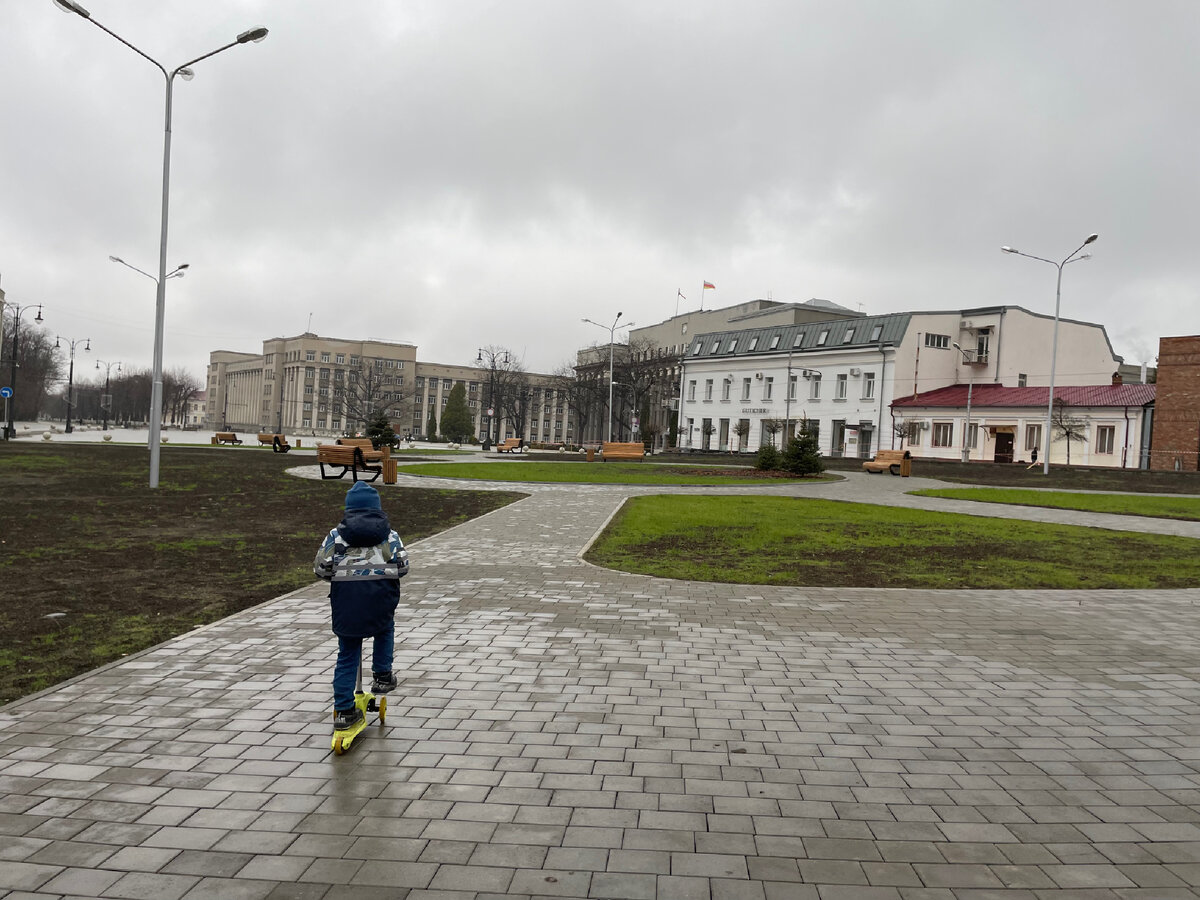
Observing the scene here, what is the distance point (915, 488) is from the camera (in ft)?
90.8

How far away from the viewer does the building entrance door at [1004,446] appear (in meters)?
53.2

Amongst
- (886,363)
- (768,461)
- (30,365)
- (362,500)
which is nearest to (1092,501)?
(768,461)

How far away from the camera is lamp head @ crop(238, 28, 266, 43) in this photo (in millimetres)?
18172

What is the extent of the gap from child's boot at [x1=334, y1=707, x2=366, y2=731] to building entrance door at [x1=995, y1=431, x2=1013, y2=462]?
182ft

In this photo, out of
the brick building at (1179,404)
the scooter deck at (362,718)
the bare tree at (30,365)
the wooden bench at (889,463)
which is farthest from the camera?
the bare tree at (30,365)

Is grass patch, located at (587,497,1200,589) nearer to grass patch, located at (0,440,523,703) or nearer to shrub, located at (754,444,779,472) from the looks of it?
grass patch, located at (0,440,523,703)

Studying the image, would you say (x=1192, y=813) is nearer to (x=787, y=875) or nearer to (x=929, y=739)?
(x=929, y=739)

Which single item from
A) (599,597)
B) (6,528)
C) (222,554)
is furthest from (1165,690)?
(6,528)

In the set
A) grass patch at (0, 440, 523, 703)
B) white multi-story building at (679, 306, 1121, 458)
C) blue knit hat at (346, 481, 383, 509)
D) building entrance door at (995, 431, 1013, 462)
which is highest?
white multi-story building at (679, 306, 1121, 458)

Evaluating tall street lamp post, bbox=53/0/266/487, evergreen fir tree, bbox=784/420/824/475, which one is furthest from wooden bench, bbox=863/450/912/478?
tall street lamp post, bbox=53/0/266/487

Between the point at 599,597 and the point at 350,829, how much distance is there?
5146 mm

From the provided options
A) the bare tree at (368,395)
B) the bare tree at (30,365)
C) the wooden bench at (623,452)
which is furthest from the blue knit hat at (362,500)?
the bare tree at (30,365)

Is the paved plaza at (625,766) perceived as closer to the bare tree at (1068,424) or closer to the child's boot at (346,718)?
the child's boot at (346,718)

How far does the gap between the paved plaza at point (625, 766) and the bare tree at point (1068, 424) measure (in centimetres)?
4622
